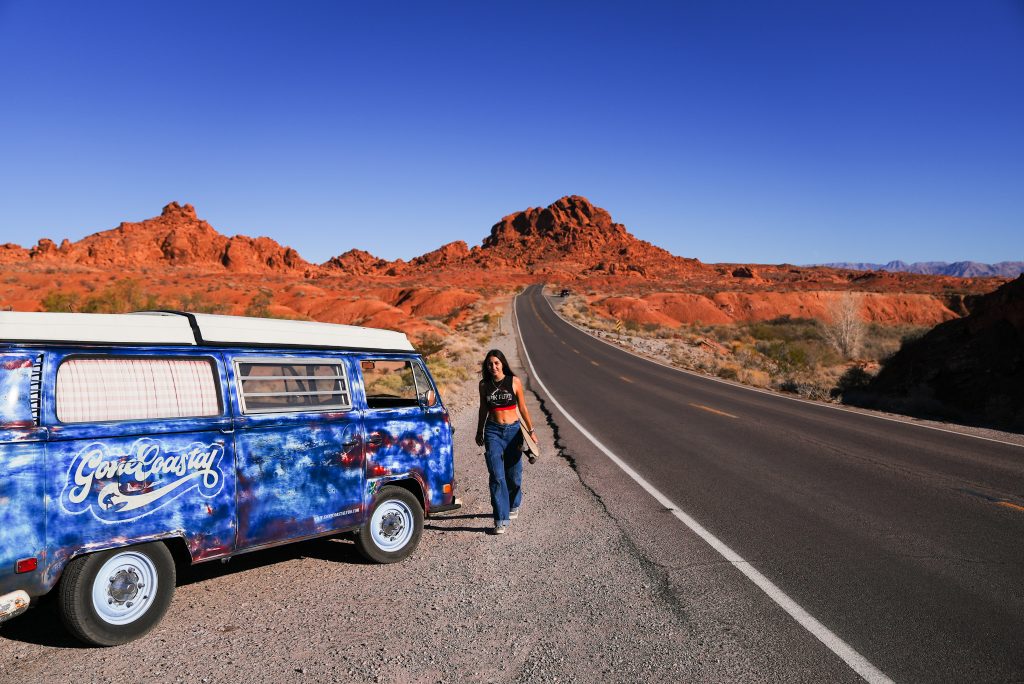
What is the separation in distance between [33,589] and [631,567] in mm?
4370

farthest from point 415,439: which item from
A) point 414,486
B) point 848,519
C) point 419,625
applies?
point 848,519

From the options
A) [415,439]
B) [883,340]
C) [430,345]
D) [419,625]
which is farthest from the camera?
[883,340]

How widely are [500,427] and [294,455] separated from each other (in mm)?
2318

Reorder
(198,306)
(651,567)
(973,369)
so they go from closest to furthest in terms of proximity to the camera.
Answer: (651,567)
(973,369)
(198,306)

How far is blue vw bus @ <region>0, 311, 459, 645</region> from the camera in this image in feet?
11.4

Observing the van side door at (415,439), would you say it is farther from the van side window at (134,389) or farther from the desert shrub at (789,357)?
the desert shrub at (789,357)

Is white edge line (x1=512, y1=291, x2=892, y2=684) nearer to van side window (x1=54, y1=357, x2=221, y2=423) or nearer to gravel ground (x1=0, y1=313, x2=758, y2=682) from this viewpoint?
gravel ground (x1=0, y1=313, x2=758, y2=682)

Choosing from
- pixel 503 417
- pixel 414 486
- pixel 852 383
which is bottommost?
pixel 852 383

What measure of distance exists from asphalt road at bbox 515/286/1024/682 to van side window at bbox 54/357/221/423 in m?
4.10

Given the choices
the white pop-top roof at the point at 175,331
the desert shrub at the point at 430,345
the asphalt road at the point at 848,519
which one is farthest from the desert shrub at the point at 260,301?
the white pop-top roof at the point at 175,331

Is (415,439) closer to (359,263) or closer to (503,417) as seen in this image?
(503,417)

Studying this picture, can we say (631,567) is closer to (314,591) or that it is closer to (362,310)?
(314,591)

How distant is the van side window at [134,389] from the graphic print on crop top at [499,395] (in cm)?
283

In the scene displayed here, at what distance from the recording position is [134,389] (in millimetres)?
3979
